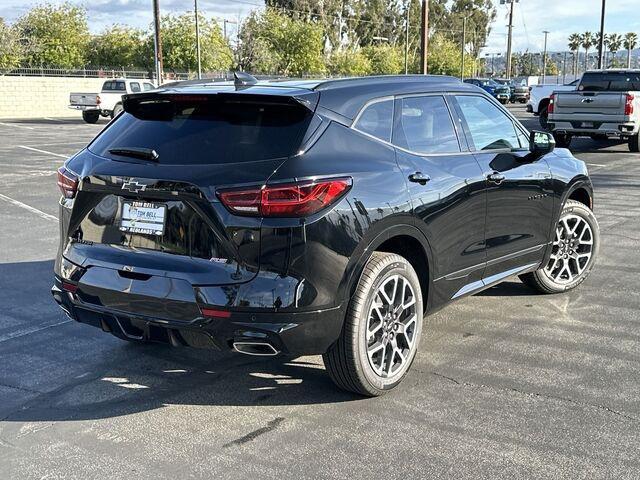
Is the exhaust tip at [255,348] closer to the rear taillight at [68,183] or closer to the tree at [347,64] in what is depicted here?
the rear taillight at [68,183]

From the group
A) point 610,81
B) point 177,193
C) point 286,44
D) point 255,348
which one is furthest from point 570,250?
point 286,44

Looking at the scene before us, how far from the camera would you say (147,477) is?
3.25 m

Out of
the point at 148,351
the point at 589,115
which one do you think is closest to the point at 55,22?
the point at 589,115

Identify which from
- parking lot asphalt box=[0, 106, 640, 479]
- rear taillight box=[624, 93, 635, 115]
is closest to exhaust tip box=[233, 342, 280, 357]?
parking lot asphalt box=[0, 106, 640, 479]

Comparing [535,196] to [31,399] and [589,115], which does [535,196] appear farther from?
[589,115]

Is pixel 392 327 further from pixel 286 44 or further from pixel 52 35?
pixel 286 44

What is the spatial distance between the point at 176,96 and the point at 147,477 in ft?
6.60

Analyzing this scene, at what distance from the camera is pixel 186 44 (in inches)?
1873

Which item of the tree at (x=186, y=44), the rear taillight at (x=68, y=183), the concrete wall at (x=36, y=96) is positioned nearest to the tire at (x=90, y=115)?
the concrete wall at (x=36, y=96)

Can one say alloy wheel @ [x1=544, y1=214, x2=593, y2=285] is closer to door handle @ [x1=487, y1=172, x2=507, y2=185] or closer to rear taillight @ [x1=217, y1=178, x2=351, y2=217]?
door handle @ [x1=487, y1=172, x2=507, y2=185]

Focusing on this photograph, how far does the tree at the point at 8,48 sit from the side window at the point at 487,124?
3860 centimetres

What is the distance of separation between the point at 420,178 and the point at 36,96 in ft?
126

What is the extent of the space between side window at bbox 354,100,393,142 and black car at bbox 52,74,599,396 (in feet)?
0.03

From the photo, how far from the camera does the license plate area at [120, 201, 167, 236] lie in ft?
12.0
